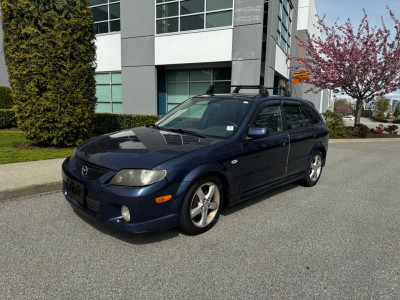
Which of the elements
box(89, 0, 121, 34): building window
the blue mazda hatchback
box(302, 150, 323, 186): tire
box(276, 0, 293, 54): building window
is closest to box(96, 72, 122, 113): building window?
box(89, 0, 121, 34): building window

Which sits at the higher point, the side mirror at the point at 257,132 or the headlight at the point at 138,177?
the side mirror at the point at 257,132

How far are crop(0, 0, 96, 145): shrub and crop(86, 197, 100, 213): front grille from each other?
16.6 feet

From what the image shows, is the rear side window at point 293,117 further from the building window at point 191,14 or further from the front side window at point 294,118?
the building window at point 191,14

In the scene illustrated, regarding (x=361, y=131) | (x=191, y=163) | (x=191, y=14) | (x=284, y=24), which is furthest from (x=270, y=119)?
(x=284, y=24)

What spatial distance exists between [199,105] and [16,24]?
5.62m

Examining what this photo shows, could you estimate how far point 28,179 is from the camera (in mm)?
4816

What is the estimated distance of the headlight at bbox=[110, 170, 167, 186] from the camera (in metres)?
2.85

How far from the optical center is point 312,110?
5.52m

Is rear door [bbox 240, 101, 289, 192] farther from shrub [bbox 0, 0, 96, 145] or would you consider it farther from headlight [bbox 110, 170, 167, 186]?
shrub [bbox 0, 0, 96, 145]

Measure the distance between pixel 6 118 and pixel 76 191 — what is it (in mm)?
10531

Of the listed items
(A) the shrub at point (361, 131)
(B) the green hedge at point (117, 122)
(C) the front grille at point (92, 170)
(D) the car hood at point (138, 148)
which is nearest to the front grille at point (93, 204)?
(C) the front grille at point (92, 170)

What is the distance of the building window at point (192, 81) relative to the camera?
48.0 ft

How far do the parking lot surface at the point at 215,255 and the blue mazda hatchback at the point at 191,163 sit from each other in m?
0.32

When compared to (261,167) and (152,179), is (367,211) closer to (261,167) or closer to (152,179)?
(261,167)
